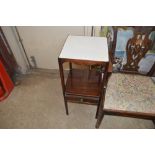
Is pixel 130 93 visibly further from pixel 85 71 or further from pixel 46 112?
pixel 46 112

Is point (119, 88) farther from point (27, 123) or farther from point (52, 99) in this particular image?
point (27, 123)

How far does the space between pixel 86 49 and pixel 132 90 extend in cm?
54

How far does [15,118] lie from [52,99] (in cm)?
47

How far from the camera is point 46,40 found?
159 centimetres

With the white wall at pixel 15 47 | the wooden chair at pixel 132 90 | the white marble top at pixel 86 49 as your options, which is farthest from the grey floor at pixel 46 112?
the white marble top at pixel 86 49

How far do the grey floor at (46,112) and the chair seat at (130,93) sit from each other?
0.47 m

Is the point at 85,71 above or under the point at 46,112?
above

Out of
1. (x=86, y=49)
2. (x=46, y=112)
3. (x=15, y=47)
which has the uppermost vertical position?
(x=86, y=49)

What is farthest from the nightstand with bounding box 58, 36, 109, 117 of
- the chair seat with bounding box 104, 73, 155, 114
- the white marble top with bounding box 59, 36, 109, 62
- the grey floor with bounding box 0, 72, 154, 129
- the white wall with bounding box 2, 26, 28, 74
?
the white wall with bounding box 2, 26, 28, 74

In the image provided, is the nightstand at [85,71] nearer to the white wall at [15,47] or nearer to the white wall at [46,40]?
the white wall at [46,40]

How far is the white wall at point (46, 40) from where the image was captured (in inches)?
A: 57.4

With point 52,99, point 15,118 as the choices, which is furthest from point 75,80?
Result: point 15,118

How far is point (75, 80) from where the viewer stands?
1271 mm

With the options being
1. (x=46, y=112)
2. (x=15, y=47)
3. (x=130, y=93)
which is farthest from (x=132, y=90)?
(x=15, y=47)
